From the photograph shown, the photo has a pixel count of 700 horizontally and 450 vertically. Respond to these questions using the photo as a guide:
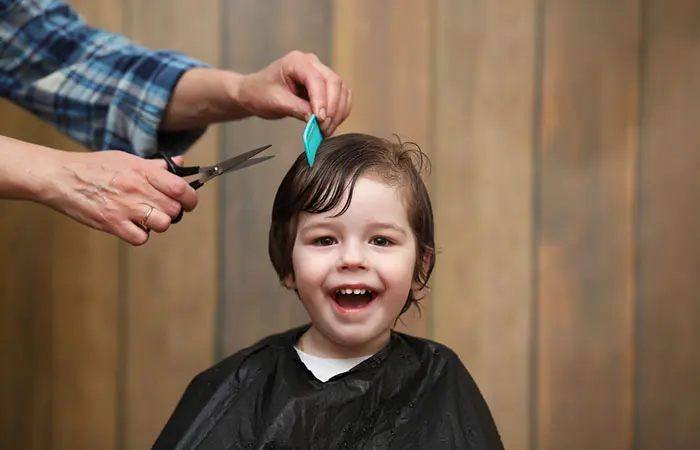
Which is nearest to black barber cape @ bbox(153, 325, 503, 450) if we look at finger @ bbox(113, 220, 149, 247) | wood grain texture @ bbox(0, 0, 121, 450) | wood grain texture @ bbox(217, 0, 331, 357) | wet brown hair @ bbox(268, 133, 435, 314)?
wet brown hair @ bbox(268, 133, 435, 314)

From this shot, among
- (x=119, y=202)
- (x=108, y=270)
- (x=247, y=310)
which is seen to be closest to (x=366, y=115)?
(x=247, y=310)

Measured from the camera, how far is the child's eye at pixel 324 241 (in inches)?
46.1

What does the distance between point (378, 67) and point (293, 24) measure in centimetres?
21

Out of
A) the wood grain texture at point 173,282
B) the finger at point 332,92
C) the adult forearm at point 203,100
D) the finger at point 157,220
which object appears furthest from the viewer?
the wood grain texture at point 173,282

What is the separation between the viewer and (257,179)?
1759 mm

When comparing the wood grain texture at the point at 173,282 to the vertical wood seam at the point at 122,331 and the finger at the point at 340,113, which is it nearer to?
the vertical wood seam at the point at 122,331

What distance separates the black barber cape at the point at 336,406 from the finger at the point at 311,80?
14.8 inches

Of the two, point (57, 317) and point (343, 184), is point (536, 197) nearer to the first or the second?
point (343, 184)

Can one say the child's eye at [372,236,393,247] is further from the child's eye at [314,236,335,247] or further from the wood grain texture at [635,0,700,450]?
the wood grain texture at [635,0,700,450]

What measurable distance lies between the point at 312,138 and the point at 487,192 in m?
0.74

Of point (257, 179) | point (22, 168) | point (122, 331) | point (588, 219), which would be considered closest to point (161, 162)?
point (22, 168)

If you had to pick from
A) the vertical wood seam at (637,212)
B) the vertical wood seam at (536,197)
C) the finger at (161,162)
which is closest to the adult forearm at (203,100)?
the finger at (161,162)

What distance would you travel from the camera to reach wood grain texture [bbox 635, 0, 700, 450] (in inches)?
70.1

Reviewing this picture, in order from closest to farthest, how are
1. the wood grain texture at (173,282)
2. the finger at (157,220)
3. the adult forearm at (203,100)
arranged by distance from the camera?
the finger at (157,220), the adult forearm at (203,100), the wood grain texture at (173,282)
